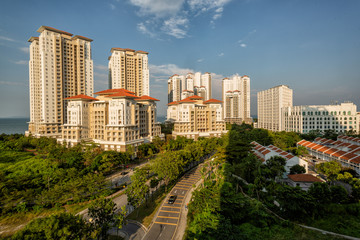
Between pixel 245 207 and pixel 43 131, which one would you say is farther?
pixel 43 131

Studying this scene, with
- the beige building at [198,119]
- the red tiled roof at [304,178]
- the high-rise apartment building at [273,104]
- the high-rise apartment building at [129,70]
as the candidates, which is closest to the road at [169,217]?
the red tiled roof at [304,178]

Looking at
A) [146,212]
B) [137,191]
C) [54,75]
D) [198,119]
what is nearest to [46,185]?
[137,191]

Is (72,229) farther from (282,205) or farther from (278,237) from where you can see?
(282,205)

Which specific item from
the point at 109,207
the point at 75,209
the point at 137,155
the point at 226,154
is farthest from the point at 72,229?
the point at 137,155

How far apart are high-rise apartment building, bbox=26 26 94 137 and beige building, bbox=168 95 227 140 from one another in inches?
1575

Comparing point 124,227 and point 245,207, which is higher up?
point 245,207

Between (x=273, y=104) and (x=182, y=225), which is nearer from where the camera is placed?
(x=182, y=225)

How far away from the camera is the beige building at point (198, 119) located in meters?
73.5

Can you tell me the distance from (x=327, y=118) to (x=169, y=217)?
284 feet

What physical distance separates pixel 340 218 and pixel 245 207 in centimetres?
1112

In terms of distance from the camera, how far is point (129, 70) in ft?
299

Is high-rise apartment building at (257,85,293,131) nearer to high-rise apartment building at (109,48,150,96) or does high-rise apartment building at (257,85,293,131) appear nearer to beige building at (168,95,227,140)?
beige building at (168,95,227,140)

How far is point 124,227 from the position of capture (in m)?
22.1

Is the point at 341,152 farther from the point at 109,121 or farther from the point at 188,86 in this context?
the point at 188,86
